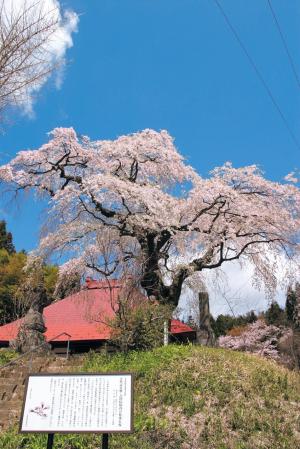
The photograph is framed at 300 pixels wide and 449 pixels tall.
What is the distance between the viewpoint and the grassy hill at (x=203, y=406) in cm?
682

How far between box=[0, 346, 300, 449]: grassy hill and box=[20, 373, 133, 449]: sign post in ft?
5.03

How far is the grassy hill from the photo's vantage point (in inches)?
268

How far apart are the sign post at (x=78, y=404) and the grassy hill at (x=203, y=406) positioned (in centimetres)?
153

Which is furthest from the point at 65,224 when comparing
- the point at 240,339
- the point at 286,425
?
the point at 240,339

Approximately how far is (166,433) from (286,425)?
Result: 1.96m

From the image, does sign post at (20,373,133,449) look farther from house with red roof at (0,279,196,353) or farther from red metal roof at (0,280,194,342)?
red metal roof at (0,280,194,342)

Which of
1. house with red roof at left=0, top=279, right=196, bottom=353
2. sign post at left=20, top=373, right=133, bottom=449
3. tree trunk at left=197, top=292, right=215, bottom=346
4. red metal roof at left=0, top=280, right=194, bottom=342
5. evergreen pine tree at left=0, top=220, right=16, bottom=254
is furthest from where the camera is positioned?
evergreen pine tree at left=0, top=220, right=16, bottom=254

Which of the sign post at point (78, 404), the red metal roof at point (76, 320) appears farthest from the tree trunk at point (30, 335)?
the sign post at point (78, 404)

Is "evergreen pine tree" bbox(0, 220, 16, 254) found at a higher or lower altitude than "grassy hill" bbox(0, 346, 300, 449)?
higher

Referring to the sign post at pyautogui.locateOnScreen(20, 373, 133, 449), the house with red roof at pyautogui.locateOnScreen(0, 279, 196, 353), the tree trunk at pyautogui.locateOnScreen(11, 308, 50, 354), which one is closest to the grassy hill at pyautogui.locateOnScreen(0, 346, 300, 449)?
the sign post at pyautogui.locateOnScreen(20, 373, 133, 449)

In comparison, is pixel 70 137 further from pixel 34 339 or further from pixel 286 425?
pixel 286 425

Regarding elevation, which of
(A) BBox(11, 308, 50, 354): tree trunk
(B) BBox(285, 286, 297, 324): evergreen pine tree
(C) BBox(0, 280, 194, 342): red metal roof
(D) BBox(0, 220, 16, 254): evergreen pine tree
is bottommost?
(A) BBox(11, 308, 50, 354): tree trunk

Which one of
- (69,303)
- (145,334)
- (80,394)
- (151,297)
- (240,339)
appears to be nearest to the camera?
(80,394)

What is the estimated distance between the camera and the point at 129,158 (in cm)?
1501
